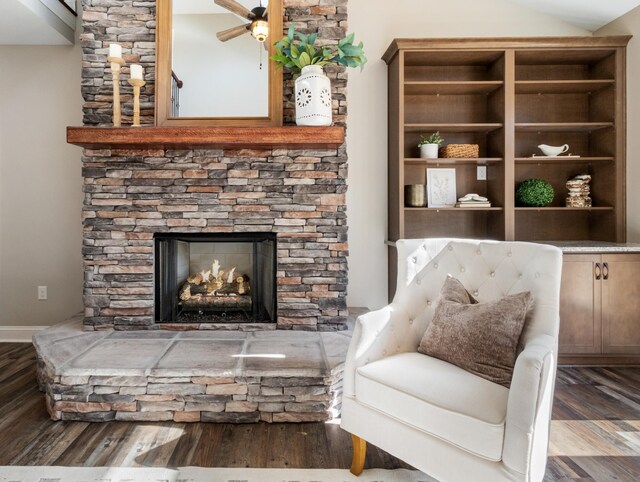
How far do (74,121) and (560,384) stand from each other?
400 centimetres

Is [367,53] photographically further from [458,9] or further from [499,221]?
[499,221]

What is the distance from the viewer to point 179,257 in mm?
2957

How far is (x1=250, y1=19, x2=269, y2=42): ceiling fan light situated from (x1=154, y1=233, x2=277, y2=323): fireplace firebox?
132 centimetres

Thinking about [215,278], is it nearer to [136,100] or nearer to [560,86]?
[136,100]

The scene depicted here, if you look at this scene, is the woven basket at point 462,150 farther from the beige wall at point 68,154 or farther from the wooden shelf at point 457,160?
the beige wall at point 68,154

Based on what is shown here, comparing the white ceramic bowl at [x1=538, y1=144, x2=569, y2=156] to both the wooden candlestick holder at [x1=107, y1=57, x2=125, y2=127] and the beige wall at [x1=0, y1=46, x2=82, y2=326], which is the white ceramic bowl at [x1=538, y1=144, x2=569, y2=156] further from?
the beige wall at [x1=0, y1=46, x2=82, y2=326]

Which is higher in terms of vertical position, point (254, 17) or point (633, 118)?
point (254, 17)

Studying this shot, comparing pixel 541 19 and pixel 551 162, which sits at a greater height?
pixel 541 19

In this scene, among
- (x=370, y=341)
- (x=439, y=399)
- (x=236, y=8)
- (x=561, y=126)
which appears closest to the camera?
(x=439, y=399)

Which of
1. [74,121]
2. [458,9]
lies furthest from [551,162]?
[74,121]

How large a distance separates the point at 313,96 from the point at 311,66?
0.18m

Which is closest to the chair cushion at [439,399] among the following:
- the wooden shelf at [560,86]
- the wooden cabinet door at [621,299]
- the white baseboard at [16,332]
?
the wooden cabinet door at [621,299]

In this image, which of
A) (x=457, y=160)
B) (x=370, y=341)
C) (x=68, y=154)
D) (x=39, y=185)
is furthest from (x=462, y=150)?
(x=39, y=185)

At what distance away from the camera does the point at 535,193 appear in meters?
3.21
